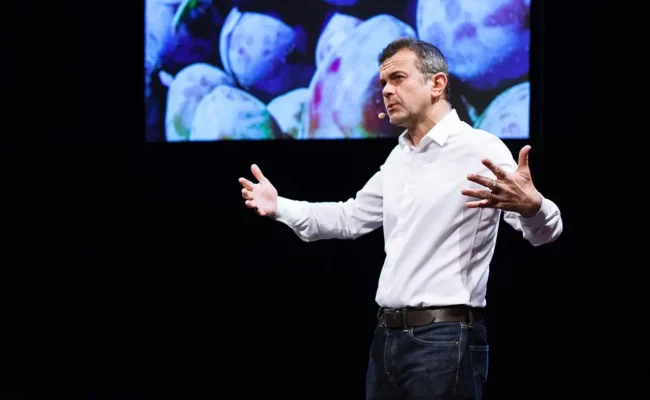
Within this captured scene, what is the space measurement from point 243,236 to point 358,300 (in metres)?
0.65

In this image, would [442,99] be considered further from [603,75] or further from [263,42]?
[263,42]

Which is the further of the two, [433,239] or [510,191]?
[433,239]

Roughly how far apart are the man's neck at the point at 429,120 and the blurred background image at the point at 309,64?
1275 millimetres

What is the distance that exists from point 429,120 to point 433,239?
352 millimetres

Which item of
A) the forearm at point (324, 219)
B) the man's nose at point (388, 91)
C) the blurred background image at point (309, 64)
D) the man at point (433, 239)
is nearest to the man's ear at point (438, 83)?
the man at point (433, 239)

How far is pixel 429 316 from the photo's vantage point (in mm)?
1977

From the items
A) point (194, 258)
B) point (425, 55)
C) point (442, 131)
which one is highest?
point (425, 55)

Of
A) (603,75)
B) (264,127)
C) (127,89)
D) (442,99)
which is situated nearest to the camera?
(442,99)

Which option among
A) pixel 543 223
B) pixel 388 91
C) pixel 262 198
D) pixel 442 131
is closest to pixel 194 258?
pixel 262 198

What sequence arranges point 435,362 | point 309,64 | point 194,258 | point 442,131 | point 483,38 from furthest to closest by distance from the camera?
point 194,258 < point 309,64 < point 483,38 < point 442,131 < point 435,362

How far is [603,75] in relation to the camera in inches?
129

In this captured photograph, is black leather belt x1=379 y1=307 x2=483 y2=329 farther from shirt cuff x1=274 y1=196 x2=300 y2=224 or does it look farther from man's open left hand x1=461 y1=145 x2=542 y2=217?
shirt cuff x1=274 y1=196 x2=300 y2=224

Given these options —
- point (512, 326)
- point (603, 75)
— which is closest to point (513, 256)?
point (512, 326)

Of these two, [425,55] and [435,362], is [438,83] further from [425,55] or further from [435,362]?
[435,362]
